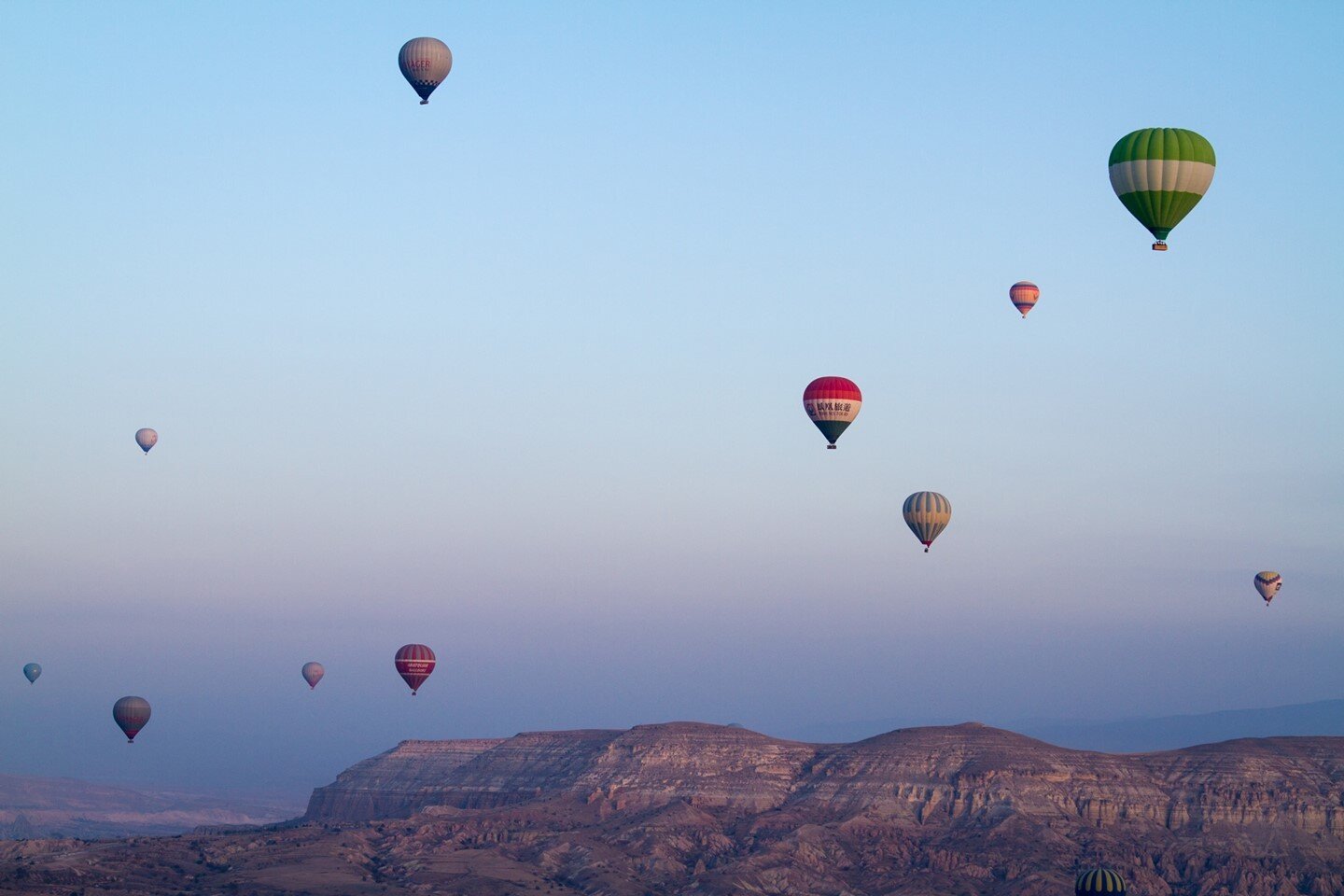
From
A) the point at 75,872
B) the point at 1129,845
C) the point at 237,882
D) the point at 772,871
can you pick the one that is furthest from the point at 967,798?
the point at 75,872

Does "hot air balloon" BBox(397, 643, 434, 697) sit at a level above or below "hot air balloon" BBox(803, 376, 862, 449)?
below

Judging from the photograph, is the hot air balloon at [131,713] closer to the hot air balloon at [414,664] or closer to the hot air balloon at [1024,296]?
the hot air balloon at [414,664]

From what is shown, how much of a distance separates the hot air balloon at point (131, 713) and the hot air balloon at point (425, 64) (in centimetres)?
6684

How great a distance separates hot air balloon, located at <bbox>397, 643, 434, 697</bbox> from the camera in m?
174

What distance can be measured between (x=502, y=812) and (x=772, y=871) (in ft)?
114

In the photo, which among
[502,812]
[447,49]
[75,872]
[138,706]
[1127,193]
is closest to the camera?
[1127,193]

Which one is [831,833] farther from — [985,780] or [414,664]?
[414,664]

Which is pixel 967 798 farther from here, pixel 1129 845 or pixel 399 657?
pixel 399 657

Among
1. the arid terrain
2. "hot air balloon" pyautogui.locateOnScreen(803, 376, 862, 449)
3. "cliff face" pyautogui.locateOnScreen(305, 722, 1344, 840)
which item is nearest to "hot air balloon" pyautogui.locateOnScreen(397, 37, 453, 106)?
"hot air balloon" pyautogui.locateOnScreen(803, 376, 862, 449)

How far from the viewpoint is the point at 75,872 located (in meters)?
152

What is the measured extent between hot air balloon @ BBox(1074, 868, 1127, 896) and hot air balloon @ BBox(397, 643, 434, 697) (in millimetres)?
64585

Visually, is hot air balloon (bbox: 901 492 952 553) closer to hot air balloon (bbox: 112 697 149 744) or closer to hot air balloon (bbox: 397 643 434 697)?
hot air balloon (bbox: 397 643 434 697)

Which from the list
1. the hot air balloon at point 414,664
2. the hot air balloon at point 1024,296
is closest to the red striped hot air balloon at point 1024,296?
the hot air balloon at point 1024,296

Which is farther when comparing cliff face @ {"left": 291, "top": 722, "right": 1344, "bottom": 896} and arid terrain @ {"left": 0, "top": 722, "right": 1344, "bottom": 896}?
cliff face @ {"left": 291, "top": 722, "right": 1344, "bottom": 896}
